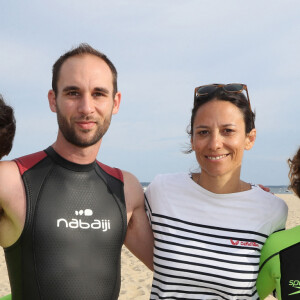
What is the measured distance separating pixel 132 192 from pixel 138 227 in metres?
0.29

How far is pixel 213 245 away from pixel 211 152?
2.17 feet

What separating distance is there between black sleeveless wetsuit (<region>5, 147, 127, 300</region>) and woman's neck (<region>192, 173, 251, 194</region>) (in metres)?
0.67

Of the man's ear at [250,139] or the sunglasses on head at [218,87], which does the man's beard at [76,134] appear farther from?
the man's ear at [250,139]

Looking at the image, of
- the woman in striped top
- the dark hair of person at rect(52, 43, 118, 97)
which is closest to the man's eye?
the dark hair of person at rect(52, 43, 118, 97)

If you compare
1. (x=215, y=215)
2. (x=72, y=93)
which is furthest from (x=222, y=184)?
(x=72, y=93)

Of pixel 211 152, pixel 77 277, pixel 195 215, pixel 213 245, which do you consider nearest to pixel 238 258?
pixel 213 245

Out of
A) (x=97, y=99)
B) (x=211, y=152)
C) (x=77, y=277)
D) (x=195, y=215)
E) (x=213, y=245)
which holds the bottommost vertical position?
(x=77, y=277)

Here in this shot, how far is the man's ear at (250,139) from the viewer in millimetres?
3195

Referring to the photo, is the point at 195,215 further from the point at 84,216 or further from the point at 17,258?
the point at 17,258

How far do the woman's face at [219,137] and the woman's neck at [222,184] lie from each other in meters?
0.05

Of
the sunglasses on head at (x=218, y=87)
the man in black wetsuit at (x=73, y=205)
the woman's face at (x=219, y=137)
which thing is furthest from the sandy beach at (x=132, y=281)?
the sunglasses on head at (x=218, y=87)

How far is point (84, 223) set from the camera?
3.03 meters

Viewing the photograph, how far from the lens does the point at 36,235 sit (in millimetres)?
2865

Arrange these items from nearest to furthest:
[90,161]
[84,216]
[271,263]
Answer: [271,263], [84,216], [90,161]
